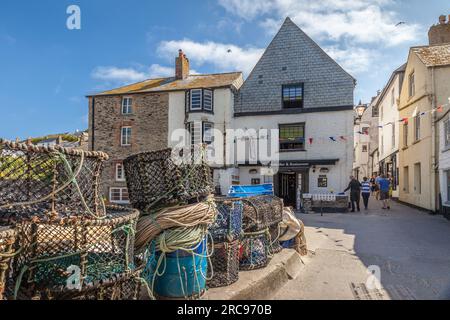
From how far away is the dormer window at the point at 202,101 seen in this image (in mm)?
21266

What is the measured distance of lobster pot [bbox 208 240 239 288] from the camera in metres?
4.37

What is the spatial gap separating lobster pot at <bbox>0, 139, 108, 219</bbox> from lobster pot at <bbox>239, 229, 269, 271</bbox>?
269cm

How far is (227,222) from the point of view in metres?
4.59

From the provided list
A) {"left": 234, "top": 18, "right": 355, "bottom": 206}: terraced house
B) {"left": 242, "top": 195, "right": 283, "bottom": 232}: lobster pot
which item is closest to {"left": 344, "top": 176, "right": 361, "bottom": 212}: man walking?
{"left": 234, "top": 18, "right": 355, "bottom": 206}: terraced house

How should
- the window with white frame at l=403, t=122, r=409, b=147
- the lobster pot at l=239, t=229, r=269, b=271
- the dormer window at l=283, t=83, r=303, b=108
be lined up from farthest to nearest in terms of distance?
the dormer window at l=283, t=83, r=303, b=108 < the window with white frame at l=403, t=122, r=409, b=147 < the lobster pot at l=239, t=229, r=269, b=271

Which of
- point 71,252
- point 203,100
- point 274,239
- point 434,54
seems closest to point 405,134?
point 434,54

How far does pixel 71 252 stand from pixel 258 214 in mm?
3079

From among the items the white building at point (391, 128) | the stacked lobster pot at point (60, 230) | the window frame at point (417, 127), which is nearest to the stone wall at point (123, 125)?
the white building at point (391, 128)

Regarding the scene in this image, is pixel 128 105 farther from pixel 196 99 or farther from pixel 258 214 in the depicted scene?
pixel 258 214

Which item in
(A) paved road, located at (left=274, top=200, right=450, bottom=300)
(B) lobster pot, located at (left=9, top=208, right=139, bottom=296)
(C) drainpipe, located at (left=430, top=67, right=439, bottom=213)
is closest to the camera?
(B) lobster pot, located at (left=9, top=208, right=139, bottom=296)

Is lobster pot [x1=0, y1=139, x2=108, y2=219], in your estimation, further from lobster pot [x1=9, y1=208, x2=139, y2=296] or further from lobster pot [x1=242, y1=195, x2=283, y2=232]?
lobster pot [x1=242, y1=195, x2=283, y2=232]

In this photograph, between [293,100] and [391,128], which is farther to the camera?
[391,128]

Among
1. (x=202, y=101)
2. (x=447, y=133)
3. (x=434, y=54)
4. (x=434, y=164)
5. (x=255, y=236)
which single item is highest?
(x=434, y=54)

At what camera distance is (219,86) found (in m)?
21.2
